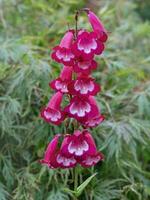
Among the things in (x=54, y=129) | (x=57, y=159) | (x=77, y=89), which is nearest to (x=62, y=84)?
(x=77, y=89)

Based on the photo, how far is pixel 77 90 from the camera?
1.87 meters

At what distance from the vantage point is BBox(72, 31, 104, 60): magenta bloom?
182 cm

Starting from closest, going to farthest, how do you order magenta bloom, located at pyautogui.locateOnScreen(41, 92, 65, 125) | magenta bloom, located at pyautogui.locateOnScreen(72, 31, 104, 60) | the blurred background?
magenta bloom, located at pyautogui.locateOnScreen(72, 31, 104, 60)
magenta bloom, located at pyautogui.locateOnScreen(41, 92, 65, 125)
the blurred background

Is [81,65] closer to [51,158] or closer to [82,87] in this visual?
[82,87]

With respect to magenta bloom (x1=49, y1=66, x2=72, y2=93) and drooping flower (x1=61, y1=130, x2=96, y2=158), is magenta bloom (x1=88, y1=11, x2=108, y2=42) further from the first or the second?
drooping flower (x1=61, y1=130, x2=96, y2=158)

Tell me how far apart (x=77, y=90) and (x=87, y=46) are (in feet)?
0.53

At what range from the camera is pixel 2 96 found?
251 centimetres

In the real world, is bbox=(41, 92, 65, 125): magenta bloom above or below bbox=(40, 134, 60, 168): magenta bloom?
above

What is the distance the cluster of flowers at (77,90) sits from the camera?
6.06ft

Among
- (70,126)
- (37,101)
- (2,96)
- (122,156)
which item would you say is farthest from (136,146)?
(2,96)

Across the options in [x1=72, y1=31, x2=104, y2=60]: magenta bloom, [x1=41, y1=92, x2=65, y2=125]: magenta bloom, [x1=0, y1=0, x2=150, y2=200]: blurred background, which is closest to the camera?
[x1=72, y1=31, x2=104, y2=60]: magenta bloom

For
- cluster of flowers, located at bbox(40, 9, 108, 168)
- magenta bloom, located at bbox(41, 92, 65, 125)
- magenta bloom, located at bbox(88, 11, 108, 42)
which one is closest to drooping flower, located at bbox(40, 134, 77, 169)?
cluster of flowers, located at bbox(40, 9, 108, 168)

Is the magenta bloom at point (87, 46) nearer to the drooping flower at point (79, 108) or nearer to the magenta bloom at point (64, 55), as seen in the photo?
the magenta bloom at point (64, 55)

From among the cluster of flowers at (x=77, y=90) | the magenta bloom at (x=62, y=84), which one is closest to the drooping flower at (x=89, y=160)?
the cluster of flowers at (x=77, y=90)
